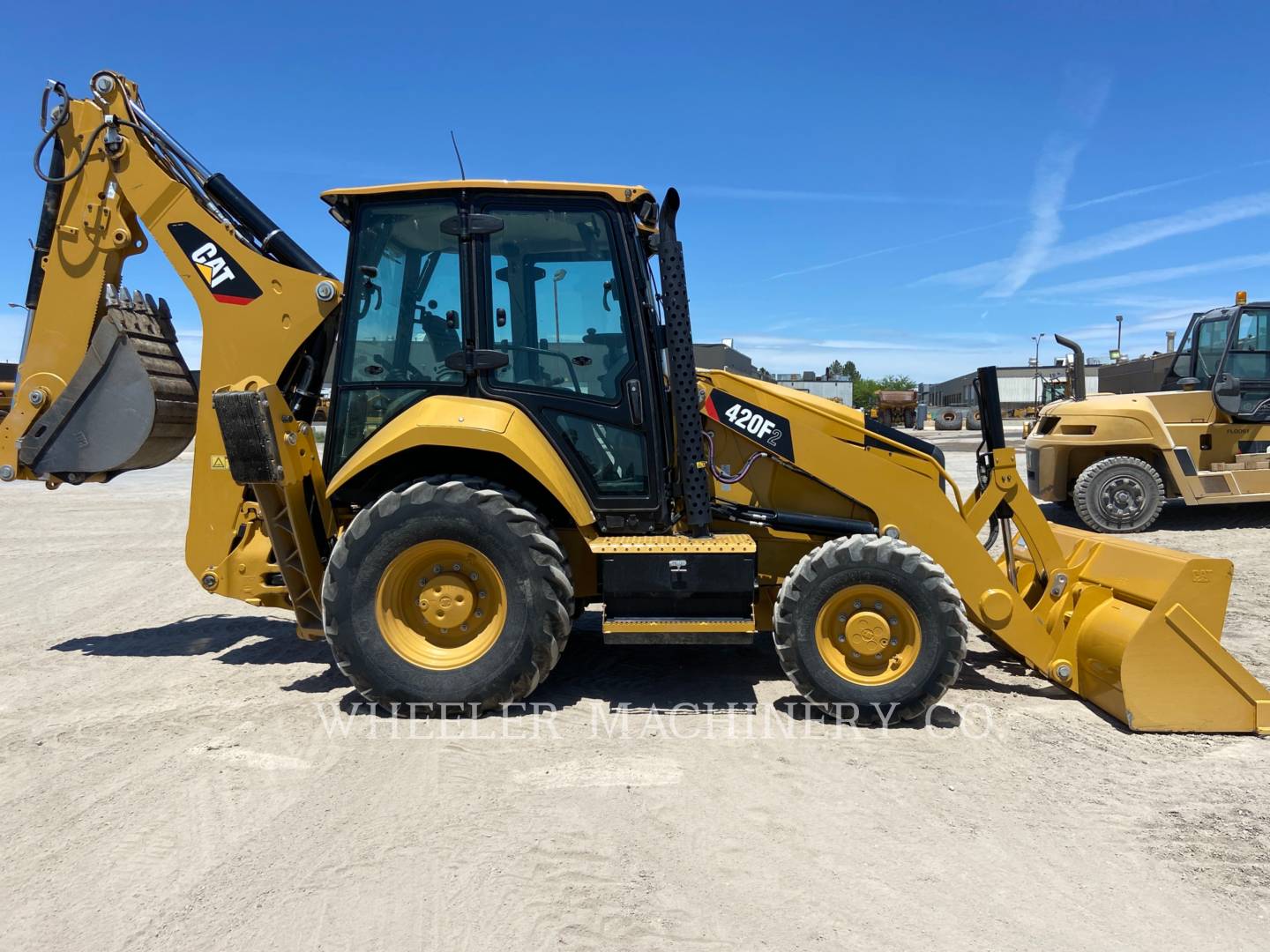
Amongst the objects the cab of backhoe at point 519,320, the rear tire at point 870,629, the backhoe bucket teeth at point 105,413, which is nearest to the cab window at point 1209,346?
the rear tire at point 870,629

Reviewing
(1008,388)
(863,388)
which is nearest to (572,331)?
(1008,388)

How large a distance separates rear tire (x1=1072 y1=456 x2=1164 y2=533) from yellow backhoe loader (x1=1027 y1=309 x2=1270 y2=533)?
1 centimetres

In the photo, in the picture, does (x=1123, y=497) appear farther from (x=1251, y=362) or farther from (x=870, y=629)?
(x=870, y=629)

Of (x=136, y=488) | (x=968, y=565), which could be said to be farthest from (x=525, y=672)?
(x=136, y=488)

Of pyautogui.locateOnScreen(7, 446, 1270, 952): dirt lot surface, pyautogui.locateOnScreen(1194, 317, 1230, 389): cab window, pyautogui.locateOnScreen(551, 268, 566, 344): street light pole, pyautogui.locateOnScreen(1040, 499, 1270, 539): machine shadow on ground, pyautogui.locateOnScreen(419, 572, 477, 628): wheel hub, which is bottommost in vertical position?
pyautogui.locateOnScreen(7, 446, 1270, 952): dirt lot surface

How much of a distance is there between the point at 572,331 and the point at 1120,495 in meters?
8.77

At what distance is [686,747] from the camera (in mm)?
3818

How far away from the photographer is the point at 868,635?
4113mm

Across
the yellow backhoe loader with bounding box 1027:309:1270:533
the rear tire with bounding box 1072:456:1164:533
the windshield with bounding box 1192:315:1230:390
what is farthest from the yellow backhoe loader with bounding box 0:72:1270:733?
the windshield with bounding box 1192:315:1230:390

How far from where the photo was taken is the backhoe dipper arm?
4.73m

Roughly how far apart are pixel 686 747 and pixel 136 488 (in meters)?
15.7

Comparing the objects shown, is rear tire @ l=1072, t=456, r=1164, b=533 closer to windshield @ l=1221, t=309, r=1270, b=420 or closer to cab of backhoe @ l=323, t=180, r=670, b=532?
windshield @ l=1221, t=309, r=1270, b=420

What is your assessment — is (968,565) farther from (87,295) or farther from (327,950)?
(87,295)

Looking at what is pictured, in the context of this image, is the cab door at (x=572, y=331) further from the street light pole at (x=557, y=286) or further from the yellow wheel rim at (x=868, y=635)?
the yellow wheel rim at (x=868, y=635)
